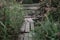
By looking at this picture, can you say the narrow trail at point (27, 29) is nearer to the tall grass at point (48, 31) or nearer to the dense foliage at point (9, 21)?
the dense foliage at point (9, 21)

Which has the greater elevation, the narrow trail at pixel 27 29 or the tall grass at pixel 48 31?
the tall grass at pixel 48 31

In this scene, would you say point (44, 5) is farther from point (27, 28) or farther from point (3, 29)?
point (3, 29)

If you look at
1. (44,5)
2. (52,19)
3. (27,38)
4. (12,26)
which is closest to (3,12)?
(12,26)

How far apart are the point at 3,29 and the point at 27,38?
61 cm

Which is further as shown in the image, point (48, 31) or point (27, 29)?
point (27, 29)

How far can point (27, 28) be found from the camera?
5.31 m

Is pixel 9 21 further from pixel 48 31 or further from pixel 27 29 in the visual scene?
pixel 48 31

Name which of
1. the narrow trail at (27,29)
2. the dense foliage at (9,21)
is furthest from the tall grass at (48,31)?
the dense foliage at (9,21)

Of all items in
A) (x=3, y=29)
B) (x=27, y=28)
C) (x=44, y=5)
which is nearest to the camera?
(x=3, y=29)

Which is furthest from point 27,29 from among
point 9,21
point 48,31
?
point 48,31

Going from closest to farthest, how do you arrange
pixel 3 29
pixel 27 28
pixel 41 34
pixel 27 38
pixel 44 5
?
pixel 41 34
pixel 3 29
pixel 27 38
pixel 27 28
pixel 44 5

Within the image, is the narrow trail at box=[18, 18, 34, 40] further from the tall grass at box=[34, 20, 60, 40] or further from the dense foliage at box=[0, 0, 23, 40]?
the tall grass at box=[34, 20, 60, 40]

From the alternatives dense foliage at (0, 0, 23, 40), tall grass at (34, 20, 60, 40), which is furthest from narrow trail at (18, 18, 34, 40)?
tall grass at (34, 20, 60, 40)

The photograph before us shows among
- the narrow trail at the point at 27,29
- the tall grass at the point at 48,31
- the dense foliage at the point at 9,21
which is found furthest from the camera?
the narrow trail at the point at 27,29
